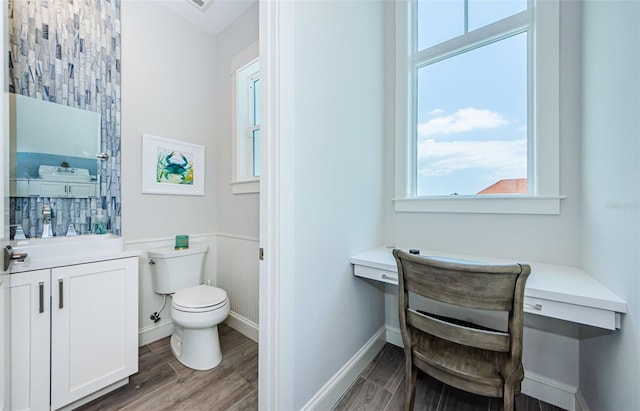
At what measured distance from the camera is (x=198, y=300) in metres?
1.66

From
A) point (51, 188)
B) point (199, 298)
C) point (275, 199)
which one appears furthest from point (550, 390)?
point (51, 188)

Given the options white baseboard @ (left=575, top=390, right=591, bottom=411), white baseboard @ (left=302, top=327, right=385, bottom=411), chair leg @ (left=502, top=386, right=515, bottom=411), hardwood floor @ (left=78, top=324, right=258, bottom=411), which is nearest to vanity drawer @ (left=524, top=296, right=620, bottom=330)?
Answer: chair leg @ (left=502, top=386, right=515, bottom=411)

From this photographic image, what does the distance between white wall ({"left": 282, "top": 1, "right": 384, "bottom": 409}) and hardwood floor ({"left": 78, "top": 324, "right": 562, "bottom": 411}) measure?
0.21m

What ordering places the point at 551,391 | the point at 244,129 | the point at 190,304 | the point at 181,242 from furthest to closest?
1. the point at 244,129
2. the point at 181,242
3. the point at 190,304
4. the point at 551,391

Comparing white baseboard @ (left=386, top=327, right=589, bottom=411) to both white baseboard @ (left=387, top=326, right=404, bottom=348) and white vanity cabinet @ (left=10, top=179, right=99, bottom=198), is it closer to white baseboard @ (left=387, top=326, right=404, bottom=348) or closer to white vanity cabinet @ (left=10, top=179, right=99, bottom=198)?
white baseboard @ (left=387, top=326, right=404, bottom=348)

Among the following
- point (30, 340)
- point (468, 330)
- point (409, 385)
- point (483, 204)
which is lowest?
point (409, 385)

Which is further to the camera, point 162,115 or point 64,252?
point 162,115

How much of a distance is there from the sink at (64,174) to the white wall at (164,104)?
221 millimetres

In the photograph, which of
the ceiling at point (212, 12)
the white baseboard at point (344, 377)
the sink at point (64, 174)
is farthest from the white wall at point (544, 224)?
the sink at point (64, 174)

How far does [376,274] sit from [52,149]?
221cm

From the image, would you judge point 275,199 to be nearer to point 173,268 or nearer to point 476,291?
point 476,291

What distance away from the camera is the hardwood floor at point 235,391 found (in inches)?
53.2

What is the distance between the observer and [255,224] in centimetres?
204

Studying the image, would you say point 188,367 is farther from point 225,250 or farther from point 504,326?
point 504,326
